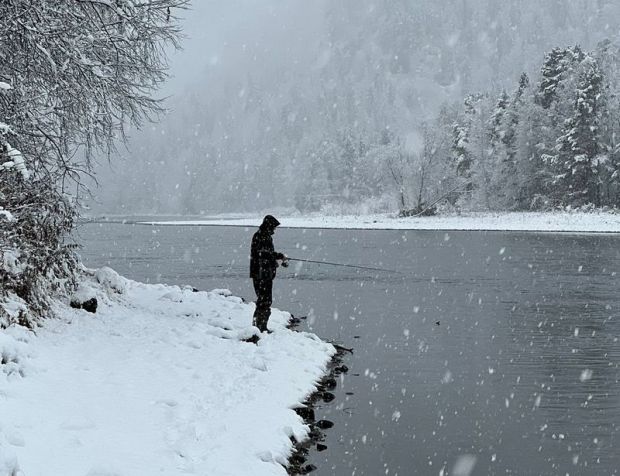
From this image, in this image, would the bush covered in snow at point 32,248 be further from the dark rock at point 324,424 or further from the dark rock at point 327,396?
the dark rock at point 327,396

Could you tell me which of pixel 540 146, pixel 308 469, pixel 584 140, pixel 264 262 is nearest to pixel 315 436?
pixel 308 469

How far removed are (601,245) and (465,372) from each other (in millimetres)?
30726

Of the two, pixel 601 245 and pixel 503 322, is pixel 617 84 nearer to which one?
pixel 601 245

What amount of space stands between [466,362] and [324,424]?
4.23 m

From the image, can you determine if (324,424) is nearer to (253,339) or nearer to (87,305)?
(253,339)

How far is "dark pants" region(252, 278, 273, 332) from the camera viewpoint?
38.8 ft

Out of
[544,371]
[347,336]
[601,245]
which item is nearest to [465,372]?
[544,371]

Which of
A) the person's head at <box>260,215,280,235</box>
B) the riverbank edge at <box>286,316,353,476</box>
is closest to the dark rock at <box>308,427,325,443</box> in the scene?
the riverbank edge at <box>286,316,353,476</box>

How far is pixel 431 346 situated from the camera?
1319 cm

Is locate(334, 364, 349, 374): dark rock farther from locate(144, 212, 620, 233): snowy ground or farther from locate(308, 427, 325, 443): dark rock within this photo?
locate(144, 212, 620, 233): snowy ground

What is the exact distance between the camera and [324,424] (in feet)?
28.2

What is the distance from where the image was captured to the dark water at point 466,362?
25.1 feet

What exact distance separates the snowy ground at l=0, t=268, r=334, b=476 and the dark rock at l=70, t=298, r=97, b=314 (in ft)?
0.48

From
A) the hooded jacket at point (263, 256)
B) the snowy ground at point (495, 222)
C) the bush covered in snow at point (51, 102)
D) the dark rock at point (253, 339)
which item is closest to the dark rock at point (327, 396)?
the dark rock at point (253, 339)
